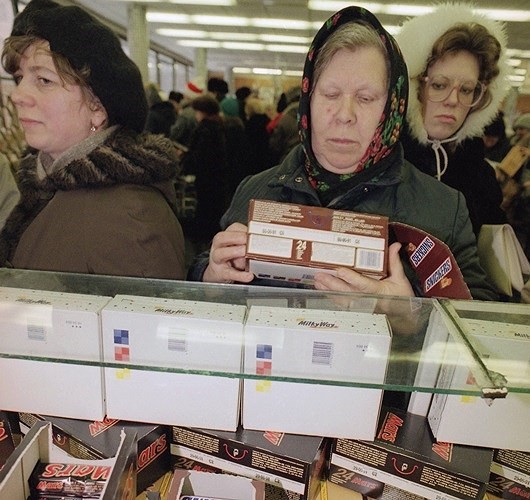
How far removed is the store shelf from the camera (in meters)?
0.79

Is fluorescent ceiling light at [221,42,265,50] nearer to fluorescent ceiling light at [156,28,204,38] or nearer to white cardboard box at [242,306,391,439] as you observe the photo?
fluorescent ceiling light at [156,28,204,38]

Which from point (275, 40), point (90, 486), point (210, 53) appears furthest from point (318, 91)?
point (210, 53)

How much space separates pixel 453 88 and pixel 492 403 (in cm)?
130

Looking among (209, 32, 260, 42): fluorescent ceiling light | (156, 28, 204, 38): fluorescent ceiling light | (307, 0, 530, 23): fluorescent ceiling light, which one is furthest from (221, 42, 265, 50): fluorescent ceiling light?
(307, 0, 530, 23): fluorescent ceiling light

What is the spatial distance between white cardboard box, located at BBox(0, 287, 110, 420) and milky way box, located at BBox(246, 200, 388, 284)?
1.06 ft

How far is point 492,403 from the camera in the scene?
31.3 inches

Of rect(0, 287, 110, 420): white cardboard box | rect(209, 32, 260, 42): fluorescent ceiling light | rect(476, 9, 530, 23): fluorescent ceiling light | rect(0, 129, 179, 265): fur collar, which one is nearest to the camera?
rect(0, 287, 110, 420): white cardboard box

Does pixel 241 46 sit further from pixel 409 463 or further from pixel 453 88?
pixel 409 463

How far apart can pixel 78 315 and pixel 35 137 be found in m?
0.71

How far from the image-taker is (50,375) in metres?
0.88

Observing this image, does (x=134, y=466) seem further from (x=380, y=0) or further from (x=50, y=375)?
(x=380, y=0)

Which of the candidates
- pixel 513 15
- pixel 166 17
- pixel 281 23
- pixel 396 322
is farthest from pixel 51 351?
pixel 166 17

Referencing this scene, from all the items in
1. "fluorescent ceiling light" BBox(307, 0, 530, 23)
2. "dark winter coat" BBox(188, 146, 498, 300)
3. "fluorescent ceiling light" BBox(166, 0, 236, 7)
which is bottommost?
"dark winter coat" BBox(188, 146, 498, 300)

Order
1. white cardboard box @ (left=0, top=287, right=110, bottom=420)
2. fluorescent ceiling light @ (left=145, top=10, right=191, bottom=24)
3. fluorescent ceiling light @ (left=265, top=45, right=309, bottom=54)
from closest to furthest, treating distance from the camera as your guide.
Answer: white cardboard box @ (left=0, top=287, right=110, bottom=420) < fluorescent ceiling light @ (left=145, top=10, right=191, bottom=24) < fluorescent ceiling light @ (left=265, top=45, right=309, bottom=54)
